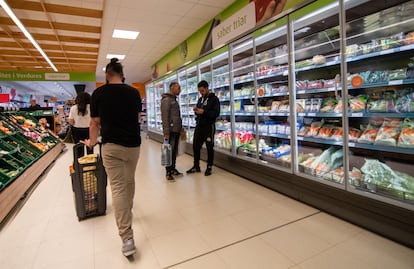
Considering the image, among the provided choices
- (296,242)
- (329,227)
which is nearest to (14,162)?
(296,242)

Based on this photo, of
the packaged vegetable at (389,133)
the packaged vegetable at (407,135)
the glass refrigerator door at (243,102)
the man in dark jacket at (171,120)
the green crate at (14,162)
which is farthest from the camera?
the glass refrigerator door at (243,102)

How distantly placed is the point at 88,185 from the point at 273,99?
9.77ft

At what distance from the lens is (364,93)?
2746 mm

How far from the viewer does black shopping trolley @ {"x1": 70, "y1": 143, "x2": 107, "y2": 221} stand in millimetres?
2662

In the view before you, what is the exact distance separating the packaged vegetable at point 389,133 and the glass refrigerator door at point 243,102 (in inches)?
73.4

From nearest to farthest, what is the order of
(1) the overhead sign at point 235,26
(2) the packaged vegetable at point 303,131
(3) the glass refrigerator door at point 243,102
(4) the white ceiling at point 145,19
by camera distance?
(2) the packaged vegetable at point 303,131, (1) the overhead sign at point 235,26, (3) the glass refrigerator door at point 243,102, (4) the white ceiling at point 145,19

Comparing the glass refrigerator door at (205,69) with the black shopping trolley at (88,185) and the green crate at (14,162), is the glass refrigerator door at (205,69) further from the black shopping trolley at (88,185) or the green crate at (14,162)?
the green crate at (14,162)

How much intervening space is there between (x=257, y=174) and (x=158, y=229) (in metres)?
1.83

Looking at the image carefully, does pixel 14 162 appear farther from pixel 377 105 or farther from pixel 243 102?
pixel 377 105

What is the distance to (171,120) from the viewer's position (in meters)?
4.09

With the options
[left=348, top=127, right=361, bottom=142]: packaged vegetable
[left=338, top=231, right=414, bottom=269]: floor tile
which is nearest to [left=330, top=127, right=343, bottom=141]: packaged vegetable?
[left=348, top=127, right=361, bottom=142]: packaged vegetable

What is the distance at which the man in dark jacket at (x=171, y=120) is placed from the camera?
4.04 metres

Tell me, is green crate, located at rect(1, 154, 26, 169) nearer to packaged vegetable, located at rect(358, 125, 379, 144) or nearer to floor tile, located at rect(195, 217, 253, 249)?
floor tile, located at rect(195, 217, 253, 249)

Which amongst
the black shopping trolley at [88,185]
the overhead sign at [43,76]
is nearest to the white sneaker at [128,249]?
the black shopping trolley at [88,185]
